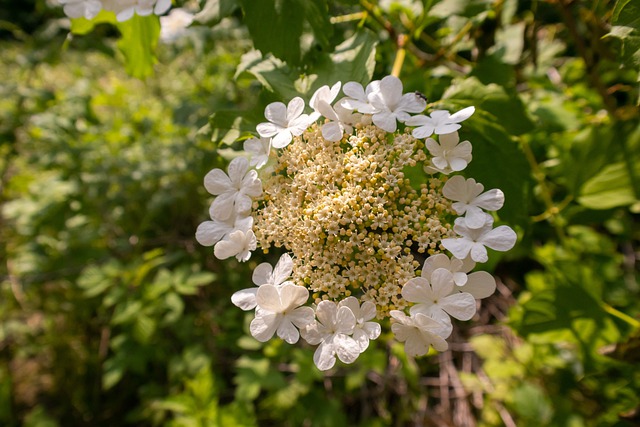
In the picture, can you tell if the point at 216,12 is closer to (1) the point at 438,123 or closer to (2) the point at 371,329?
(1) the point at 438,123

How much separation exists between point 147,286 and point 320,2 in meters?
1.37

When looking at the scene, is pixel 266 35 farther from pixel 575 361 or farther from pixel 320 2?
pixel 575 361

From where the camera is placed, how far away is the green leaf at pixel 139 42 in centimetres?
109

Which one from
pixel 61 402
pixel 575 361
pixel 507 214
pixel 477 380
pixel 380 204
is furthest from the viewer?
pixel 61 402

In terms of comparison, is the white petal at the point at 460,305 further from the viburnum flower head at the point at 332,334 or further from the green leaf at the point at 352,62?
the green leaf at the point at 352,62

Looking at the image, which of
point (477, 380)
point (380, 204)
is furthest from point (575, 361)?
point (380, 204)

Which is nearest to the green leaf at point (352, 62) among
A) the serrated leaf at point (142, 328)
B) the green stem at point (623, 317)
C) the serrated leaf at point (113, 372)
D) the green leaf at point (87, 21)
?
the green leaf at point (87, 21)

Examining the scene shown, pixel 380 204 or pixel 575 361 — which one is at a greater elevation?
pixel 380 204

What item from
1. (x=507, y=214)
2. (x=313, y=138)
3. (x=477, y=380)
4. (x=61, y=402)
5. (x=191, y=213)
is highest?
(x=313, y=138)

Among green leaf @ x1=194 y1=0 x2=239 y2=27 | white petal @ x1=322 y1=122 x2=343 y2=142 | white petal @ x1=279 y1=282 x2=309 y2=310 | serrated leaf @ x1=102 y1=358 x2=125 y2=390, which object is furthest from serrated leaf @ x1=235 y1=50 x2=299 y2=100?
serrated leaf @ x1=102 y1=358 x2=125 y2=390

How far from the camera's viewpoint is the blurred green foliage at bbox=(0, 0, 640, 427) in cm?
95

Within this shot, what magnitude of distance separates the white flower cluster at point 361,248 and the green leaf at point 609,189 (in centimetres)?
68

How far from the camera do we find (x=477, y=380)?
191 centimetres

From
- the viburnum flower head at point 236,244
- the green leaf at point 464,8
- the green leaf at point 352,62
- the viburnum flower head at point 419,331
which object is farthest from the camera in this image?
the green leaf at point 464,8
